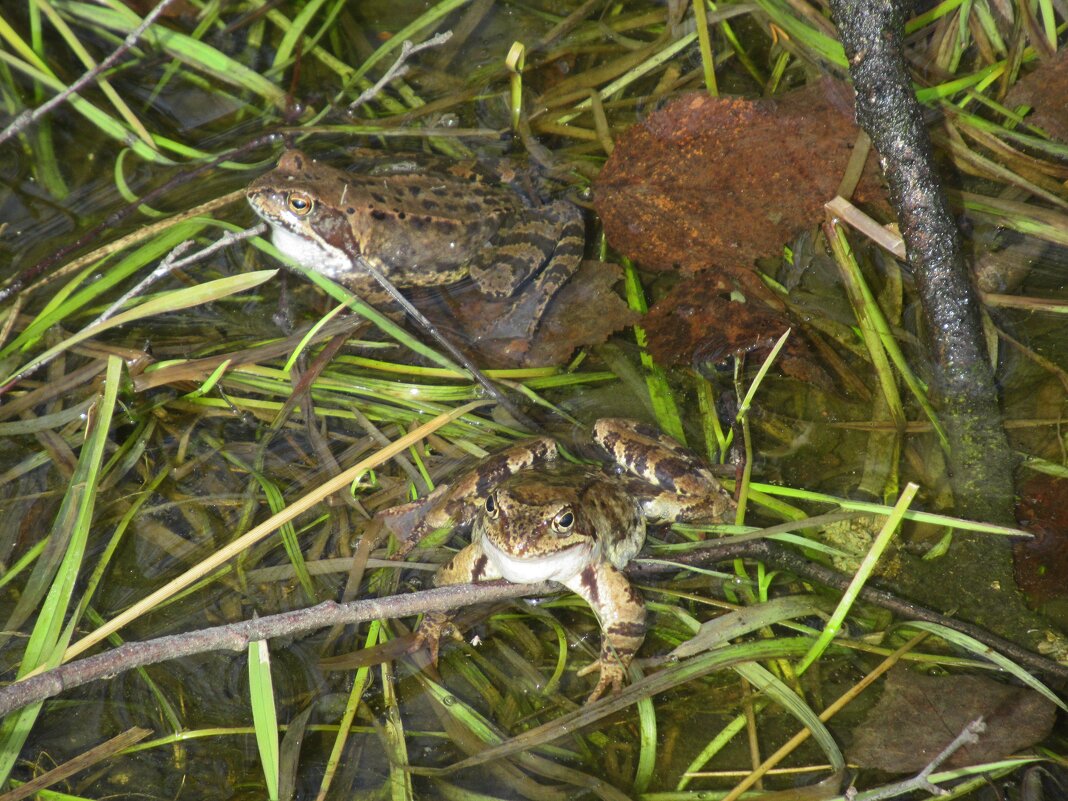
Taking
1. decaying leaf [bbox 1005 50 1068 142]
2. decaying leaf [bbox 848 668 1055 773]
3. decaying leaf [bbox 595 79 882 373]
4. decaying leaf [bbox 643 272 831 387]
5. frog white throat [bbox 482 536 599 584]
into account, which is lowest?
decaying leaf [bbox 848 668 1055 773]

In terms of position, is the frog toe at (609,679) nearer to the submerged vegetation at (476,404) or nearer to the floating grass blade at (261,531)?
the submerged vegetation at (476,404)

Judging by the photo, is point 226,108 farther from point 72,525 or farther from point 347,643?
point 347,643

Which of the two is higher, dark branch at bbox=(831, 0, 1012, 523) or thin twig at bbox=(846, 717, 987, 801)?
dark branch at bbox=(831, 0, 1012, 523)

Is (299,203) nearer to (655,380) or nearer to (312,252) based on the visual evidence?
(312,252)

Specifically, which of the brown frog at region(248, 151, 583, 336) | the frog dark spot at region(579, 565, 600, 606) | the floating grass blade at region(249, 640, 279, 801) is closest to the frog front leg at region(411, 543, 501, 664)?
the frog dark spot at region(579, 565, 600, 606)

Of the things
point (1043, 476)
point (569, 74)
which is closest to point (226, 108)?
point (569, 74)

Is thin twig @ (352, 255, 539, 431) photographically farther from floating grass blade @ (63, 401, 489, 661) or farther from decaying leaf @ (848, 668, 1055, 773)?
decaying leaf @ (848, 668, 1055, 773)

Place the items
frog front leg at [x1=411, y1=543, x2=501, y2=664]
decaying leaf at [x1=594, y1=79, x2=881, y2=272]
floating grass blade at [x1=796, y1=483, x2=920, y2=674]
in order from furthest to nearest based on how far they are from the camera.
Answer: decaying leaf at [x1=594, y1=79, x2=881, y2=272]
frog front leg at [x1=411, y1=543, x2=501, y2=664]
floating grass blade at [x1=796, y1=483, x2=920, y2=674]

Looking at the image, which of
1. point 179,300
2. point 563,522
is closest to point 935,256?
point 563,522
